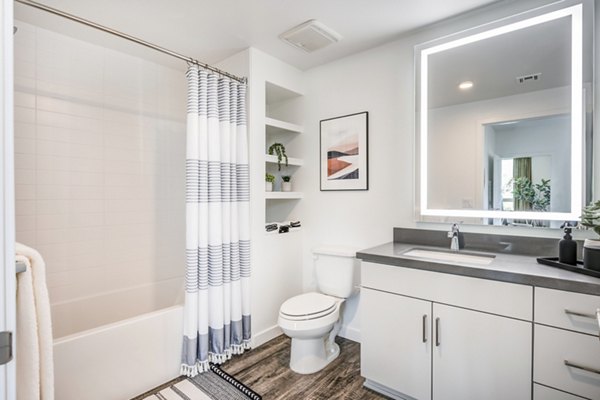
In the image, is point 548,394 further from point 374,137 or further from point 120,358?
point 120,358

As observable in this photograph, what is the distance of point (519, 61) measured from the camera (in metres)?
1.86

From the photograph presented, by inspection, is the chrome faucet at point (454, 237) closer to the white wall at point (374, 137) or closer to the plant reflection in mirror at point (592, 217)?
the white wall at point (374, 137)

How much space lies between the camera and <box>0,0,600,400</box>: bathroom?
6.38ft

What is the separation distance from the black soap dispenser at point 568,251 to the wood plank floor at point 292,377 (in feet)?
4.16

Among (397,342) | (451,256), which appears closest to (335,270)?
(397,342)

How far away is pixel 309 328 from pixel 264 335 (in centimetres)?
71

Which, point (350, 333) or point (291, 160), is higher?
point (291, 160)

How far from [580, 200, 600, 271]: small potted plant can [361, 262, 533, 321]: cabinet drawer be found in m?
0.29

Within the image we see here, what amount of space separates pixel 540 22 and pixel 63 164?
333 cm

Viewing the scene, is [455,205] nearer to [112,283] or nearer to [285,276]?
[285,276]

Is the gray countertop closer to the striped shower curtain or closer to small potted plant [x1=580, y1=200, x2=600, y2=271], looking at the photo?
small potted plant [x1=580, y1=200, x2=600, y2=271]

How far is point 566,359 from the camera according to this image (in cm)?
133

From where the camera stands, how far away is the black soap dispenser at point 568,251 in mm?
1527

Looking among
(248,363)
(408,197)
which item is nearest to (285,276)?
(248,363)
